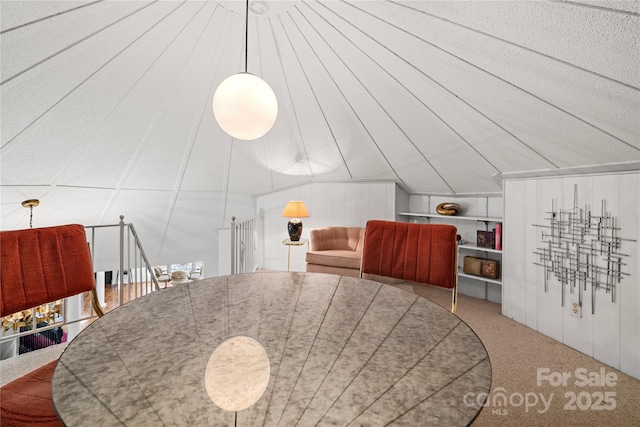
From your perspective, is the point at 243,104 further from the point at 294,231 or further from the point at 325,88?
the point at 294,231

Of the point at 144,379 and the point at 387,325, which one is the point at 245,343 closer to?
the point at 144,379

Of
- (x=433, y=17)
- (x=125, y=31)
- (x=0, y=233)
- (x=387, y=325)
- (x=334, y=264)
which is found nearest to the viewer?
(x=387, y=325)

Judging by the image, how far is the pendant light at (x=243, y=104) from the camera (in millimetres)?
1458

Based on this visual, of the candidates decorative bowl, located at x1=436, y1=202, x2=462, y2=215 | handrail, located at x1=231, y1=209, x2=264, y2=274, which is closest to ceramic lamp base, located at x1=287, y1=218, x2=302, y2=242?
handrail, located at x1=231, y1=209, x2=264, y2=274

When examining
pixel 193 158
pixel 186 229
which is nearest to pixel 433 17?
pixel 193 158

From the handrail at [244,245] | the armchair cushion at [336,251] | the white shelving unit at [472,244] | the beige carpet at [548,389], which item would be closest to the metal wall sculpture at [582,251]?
the beige carpet at [548,389]

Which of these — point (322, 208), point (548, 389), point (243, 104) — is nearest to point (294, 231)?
point (322, 208)

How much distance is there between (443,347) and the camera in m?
0.80

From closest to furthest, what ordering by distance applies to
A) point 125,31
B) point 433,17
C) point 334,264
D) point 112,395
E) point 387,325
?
1. point 112,395
2. point 387,325
3. point 433,17
4. point 125,31
5. point 334,264

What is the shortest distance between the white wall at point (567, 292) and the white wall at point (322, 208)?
5.60ft

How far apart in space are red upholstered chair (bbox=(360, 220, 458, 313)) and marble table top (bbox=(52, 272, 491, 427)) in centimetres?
63

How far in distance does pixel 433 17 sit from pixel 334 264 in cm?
294

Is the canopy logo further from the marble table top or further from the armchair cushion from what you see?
the armchair cushion

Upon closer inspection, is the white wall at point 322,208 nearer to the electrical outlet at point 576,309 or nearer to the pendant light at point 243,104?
the electrical outlet at point 576,309
